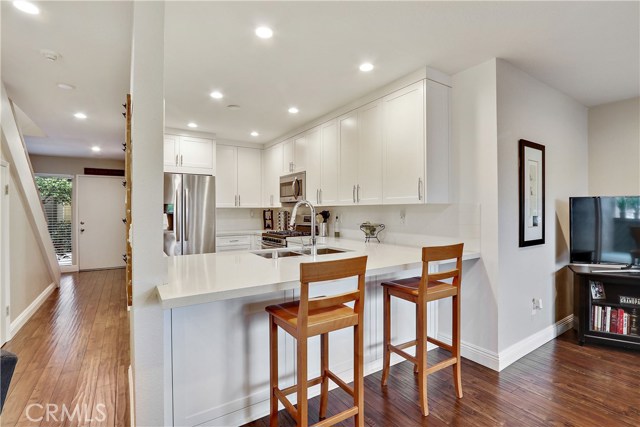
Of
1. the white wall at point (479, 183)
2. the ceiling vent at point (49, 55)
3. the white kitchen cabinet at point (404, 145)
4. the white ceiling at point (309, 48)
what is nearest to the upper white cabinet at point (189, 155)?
the white ceiling at point (309, 48)

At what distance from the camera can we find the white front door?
6.69 metres

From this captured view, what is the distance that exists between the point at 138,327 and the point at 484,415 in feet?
6.64

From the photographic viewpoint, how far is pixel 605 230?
116 inches

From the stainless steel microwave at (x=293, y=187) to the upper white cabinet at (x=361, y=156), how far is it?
2.69 ft

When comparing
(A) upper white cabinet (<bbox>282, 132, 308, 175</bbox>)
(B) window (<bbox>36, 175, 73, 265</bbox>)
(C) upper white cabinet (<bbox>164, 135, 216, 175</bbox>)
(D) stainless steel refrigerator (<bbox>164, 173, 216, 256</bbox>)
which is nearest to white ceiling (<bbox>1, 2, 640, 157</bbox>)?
(A) upper white cabinet (<bbox>282, 132, 308, 175</bbox>)

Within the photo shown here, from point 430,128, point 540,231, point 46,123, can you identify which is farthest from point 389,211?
point 46,123

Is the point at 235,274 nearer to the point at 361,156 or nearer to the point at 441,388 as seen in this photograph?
the point at 441,388

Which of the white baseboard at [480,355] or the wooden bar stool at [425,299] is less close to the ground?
the wooden bar stool at [425,299]

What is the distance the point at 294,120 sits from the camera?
406cm

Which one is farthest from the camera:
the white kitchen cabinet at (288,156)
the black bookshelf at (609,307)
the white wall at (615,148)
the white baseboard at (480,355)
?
the white kitchen cabinet at (288,156)

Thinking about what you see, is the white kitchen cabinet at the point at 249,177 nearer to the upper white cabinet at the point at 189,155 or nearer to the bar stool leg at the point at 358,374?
the upper white cabinet at the point at 189,155

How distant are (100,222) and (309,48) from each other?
6.68 metres

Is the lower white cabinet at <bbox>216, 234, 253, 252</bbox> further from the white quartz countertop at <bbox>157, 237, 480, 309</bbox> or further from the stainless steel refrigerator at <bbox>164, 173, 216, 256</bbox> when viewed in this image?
the white quartz countertop at <bbox>157, 237, 480, 309</bbox>

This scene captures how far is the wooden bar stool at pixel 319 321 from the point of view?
1.46 m
